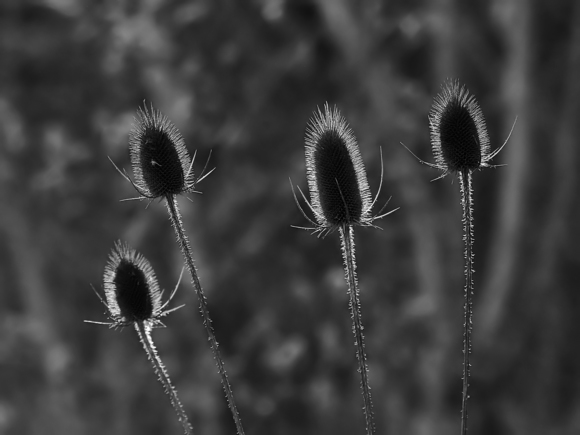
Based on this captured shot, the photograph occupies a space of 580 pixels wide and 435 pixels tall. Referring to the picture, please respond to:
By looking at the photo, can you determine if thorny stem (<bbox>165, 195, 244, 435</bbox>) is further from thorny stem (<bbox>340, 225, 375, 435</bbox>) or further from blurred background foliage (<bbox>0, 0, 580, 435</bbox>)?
blurred background foliage (<bbox>0, 0, 580, 435</bbox>)

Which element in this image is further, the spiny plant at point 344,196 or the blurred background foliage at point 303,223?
the blurred background foliage at point 303,223

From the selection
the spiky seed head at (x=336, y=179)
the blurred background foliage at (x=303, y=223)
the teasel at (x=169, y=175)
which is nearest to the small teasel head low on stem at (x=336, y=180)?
the spiky seed head at (x=336, y=179)

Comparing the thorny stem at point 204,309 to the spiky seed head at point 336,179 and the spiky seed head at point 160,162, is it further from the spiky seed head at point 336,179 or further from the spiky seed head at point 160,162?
the spiky seed head at point 336,179

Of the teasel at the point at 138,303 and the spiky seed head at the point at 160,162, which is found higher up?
the spiky seed head at the point at 160,162

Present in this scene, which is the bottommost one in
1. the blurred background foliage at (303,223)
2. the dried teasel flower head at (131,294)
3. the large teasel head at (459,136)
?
the dried teasel flower head at (131,294)

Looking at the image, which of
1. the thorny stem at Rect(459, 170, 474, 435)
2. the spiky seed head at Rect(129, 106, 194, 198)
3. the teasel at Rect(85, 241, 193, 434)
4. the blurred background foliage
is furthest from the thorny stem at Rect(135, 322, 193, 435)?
the blurred background foliage

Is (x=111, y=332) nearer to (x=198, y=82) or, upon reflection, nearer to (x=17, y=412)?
(x=17, y=412)
